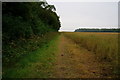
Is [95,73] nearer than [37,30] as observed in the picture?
Yes

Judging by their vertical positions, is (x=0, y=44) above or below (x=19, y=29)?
below

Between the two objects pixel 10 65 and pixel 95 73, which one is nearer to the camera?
pixel 95 73

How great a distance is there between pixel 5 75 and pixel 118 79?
377 centimetres

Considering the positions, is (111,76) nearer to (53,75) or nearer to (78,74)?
(78,74)

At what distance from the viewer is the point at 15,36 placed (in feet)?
38.3

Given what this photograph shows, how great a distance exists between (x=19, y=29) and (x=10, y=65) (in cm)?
509

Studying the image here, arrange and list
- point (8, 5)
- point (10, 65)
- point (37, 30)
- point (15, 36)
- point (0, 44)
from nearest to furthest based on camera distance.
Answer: point (10, 65) < point (0, 44) < point (15, 36) < point (8, 5) < point (37, 30)

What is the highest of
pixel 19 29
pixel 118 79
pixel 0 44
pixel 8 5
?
pixel 8 5

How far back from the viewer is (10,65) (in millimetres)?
7062

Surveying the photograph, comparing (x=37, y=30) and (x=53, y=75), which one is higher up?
(x=37, y=30)

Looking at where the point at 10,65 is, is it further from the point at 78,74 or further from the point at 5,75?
the point at 78,74

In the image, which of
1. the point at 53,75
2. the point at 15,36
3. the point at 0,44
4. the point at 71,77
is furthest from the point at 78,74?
the point at 15,36

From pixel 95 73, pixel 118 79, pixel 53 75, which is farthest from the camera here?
pixel 95 73

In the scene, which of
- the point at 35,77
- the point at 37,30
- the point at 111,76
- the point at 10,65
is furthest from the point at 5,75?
the point at 37,30
